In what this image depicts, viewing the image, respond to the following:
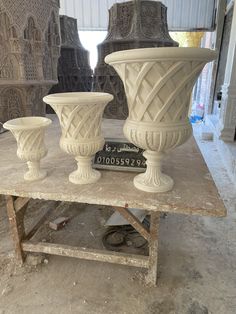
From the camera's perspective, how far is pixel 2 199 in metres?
1.82

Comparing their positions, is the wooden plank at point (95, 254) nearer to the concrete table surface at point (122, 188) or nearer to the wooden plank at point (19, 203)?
the wooden plank at point (19, 203)

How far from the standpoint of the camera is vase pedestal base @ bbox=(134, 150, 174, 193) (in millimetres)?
939

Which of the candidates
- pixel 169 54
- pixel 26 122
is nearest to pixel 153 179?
pixel 169 54

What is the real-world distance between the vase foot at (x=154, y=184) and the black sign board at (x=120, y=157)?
15cm

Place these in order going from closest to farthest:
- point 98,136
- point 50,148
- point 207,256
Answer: point 98,136 → point 207,256 → point 50,148

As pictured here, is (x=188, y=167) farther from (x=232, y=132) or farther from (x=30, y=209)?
(x=232, y=132)

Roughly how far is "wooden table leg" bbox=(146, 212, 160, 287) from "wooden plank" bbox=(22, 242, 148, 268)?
0.04m

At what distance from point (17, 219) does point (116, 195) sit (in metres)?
0.54

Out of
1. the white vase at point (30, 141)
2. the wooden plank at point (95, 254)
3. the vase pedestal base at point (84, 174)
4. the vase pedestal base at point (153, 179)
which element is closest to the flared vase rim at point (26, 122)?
the white vase at point (30, 141)

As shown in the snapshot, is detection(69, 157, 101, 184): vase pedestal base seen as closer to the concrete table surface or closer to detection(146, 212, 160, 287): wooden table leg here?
the concrete table surface

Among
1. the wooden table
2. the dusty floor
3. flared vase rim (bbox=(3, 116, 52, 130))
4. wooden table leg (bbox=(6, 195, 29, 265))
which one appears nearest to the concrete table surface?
the wooden table

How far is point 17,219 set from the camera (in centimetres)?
115

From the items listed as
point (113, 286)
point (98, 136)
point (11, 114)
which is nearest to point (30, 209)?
point (11, 114)

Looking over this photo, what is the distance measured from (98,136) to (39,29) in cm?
129
